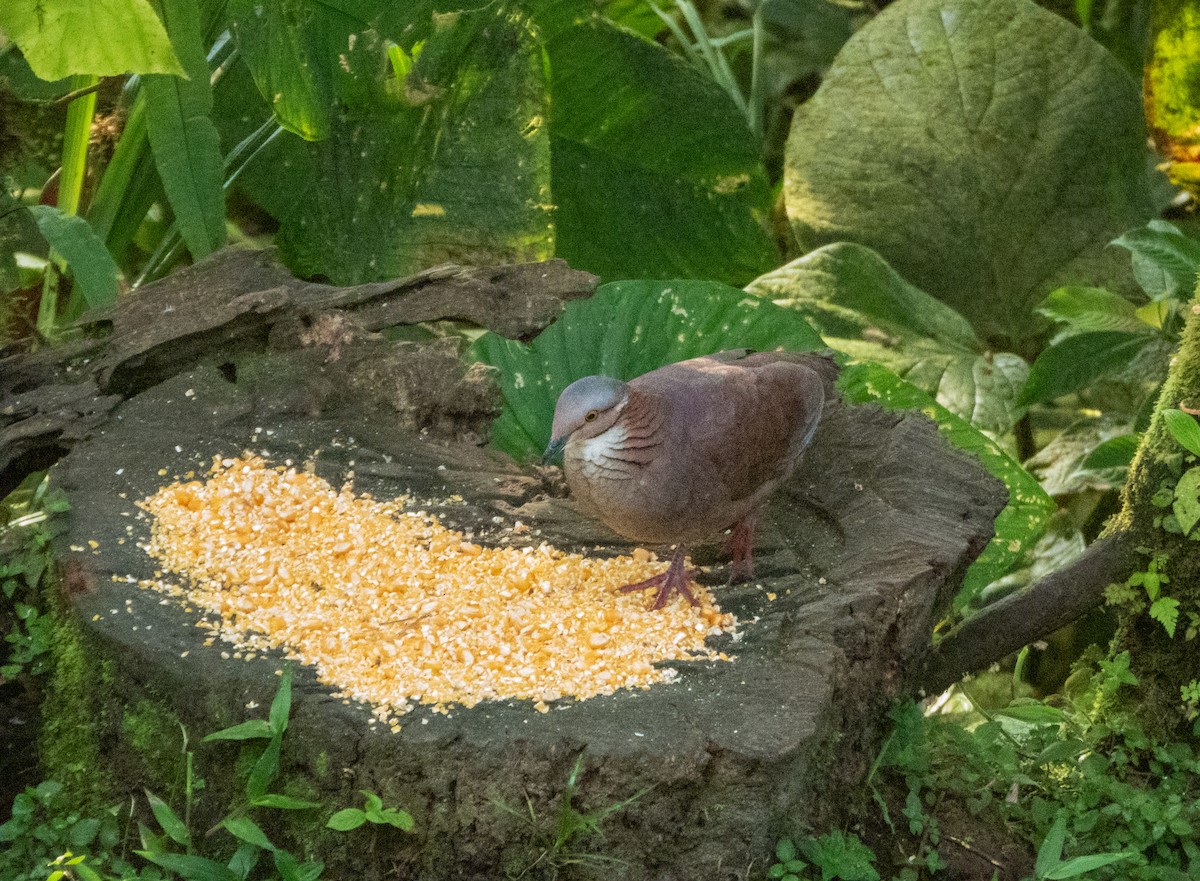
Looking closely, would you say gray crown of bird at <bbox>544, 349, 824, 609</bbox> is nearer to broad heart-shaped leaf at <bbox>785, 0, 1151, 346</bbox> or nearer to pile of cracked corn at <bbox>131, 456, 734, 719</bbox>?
pile of cracked corn at <bbox>131, 456, 734, 719</bbox>

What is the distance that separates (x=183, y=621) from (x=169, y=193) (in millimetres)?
1422

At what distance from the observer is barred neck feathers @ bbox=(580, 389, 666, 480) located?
2.28m

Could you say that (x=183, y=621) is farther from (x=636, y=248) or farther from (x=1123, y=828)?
(x=636, y=248)

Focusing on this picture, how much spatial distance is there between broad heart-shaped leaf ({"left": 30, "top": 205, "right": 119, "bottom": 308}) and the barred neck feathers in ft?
4.44

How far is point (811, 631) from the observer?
219 centimetres

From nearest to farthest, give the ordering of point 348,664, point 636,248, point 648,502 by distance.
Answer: point 348,664
point 648,502
point 636,248

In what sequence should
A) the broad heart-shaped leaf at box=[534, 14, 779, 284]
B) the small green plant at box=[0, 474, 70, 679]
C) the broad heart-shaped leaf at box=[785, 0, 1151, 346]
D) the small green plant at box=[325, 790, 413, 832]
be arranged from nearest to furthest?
the small green plant at box=[325, 790, 413, 832] → the small green plant at box=[0, 474, 70, 679] → the broad heart-shaped leaf at box=[534, 14, 779, 284] → the broad heart-shaped leaf at box=[785, 0, 1151, 346]

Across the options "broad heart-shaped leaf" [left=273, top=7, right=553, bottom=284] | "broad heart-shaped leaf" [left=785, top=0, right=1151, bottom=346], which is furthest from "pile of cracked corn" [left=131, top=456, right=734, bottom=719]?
"broad heart-shaped leaf" [left=785, top=0, right=1151, bottom=346]

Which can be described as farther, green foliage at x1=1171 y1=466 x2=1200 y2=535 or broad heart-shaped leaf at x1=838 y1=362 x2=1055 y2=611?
broad heart-shaped leaf at x1=838 y1=362 x2=1055 y2=611

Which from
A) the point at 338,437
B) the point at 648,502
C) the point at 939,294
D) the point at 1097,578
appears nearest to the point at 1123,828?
the point at 1097,578

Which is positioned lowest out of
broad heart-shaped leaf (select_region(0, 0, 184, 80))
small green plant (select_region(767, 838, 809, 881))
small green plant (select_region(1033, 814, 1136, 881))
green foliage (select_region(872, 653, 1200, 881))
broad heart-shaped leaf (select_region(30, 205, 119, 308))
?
green foliage (select_region(872, 653, 1200, 881))

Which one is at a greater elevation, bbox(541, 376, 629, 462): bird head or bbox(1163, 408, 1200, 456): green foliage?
bbox(541, 376, 629, 462): bird head

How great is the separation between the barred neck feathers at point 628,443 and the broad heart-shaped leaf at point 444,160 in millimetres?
1343

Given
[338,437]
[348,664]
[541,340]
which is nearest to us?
[348,664]
